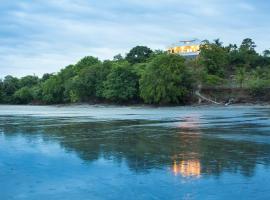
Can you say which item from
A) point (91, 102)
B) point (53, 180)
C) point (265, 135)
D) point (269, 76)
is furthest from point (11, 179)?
point (91, 102)

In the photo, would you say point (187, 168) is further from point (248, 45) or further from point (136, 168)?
point (248, 45)

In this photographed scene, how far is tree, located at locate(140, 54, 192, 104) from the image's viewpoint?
94500mm

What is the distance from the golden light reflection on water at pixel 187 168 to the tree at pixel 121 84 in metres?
89.9

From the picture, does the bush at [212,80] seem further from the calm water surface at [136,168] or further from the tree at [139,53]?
the calm water surface at [136,168]

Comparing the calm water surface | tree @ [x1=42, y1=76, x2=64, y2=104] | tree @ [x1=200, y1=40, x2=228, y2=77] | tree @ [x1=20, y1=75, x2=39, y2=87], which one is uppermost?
tree @ [x1=200, y1=40, x2=228, y2=77]

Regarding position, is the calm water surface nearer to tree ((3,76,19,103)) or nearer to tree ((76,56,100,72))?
tree ((76,56,100,72))

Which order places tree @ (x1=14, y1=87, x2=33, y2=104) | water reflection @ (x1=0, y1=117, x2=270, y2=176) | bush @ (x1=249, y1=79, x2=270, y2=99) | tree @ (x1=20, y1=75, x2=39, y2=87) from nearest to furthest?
water reflection @ (x1=0, y1=117, x2=270, y2=176), bush @ (x1=249, y1=79, x2=270, y2=99), tree @ (x1=14, y1=87, x2=33, y2=104), tree @ (x1=20, y1=75, x2=39, y2=87)

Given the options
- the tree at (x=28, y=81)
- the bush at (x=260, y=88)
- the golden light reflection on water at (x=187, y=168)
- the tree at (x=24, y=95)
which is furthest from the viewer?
the tree at (x=28, y=81)

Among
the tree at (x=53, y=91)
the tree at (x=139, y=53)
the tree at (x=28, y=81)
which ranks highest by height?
the tree at (x=139, y=53)

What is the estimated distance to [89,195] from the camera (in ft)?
36.3

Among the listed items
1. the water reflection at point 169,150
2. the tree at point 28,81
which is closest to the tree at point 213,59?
the tree at point 28,81

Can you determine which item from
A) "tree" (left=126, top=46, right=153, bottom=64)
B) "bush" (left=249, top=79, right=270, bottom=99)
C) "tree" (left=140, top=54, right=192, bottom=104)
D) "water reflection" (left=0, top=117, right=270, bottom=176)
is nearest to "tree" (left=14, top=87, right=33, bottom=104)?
"tree" (left=126, top=46, right=153, bottom=64)

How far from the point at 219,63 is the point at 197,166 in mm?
97468

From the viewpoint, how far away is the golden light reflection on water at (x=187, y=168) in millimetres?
13492
